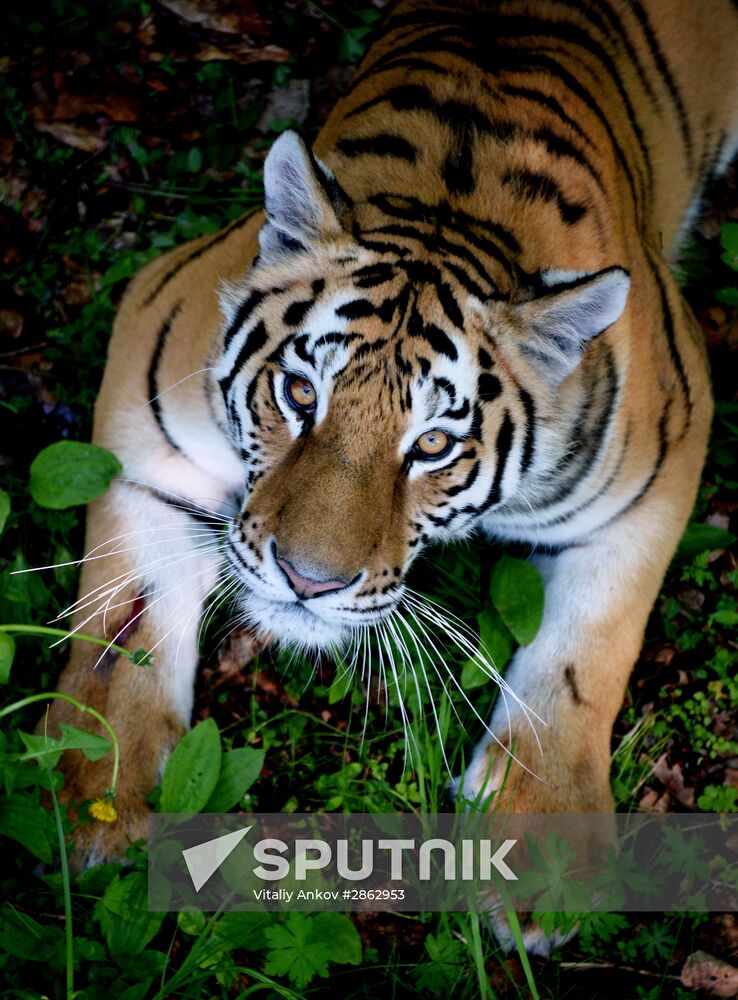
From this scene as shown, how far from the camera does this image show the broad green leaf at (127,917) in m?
1.93

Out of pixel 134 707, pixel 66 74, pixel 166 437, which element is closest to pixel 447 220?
pixel 166 437

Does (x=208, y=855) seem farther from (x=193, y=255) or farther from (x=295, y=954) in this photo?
(x=193, y=255)

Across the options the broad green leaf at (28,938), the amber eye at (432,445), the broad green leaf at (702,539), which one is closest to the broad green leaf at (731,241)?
the broad green leaf at (702,539)

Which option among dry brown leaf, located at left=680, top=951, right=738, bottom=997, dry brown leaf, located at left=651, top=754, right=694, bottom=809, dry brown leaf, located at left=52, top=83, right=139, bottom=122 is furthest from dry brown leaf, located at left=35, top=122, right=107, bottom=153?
dry brown leaf, located at left=680, top=951, right=738, bottom=997

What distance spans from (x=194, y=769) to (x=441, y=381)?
105 cm

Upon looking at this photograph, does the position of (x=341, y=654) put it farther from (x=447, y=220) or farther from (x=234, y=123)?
(x=234, y=123)

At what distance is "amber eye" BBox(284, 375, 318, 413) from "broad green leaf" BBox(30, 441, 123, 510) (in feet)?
2.33

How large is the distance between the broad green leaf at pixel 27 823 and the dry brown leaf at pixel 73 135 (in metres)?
2.12

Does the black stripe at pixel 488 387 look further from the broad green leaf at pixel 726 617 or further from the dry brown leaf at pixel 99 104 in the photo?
the dry brown leaf at pixel 99 104

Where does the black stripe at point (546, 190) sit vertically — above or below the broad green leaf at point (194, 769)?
above

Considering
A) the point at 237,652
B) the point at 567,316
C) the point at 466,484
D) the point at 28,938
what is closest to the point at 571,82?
the point at 567,316

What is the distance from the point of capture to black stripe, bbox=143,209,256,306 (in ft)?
7.64

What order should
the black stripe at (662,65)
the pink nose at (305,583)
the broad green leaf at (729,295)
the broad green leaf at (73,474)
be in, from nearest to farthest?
1. the pink nose at (305,583)
2. the broad green leaf at (73,474)
3. the black stripe at (662,65)
4. the broad green leaf at (729,295)

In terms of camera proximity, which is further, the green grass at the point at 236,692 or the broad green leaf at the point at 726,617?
the broad green leaf at the point at 726,617
